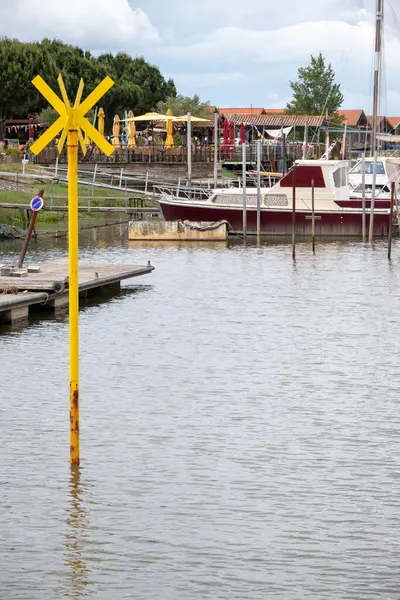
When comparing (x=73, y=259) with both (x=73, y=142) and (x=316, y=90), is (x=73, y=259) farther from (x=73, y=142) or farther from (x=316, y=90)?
(x=316, y=90)

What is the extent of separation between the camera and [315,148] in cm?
9269

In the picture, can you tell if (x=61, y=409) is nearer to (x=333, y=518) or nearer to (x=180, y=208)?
(x=333, y=518)

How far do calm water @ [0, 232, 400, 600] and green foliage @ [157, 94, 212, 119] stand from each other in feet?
238

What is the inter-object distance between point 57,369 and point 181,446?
649cm

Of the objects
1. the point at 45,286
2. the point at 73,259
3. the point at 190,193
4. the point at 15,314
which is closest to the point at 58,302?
the point at 45,286

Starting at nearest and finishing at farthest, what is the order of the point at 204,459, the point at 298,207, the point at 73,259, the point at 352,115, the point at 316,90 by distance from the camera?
the point at 73,259
the point at 204,459
the point at 298,207
the point at 316,90
the point at 352,115

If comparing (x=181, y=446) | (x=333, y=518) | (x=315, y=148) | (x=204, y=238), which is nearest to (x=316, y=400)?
(x=181, y=446)

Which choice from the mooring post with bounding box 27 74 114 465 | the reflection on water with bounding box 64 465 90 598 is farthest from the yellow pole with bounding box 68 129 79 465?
the reflection on water with bounding box 64 465 90 598

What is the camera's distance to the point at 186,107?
105 m

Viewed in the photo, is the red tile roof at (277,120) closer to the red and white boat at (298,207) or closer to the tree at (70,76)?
the tree at (70,76)

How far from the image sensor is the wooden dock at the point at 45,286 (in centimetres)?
2842

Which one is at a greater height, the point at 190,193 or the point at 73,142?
the point at 73,142

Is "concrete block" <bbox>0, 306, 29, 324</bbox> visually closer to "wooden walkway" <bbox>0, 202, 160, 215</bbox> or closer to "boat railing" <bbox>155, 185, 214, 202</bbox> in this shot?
"wooden walkway" <bbox>0, 202, 160, 215</bbox>

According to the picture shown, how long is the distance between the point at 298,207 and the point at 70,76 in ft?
159
